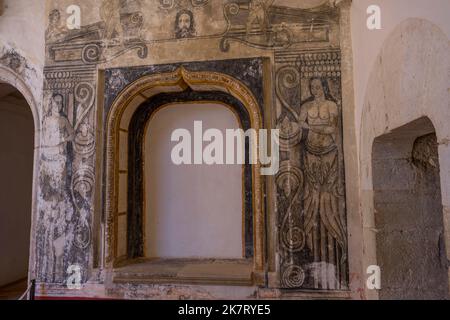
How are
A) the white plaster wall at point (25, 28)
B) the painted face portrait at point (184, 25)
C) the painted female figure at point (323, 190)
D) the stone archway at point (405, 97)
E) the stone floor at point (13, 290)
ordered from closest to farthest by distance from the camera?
the stone archway at point (405, 97) < the painted female figure at point (323, 190) < the painted face portrait at point (184, 25) < the white plaster wall at point (25, 28) < the stone floor at point (13, 290)

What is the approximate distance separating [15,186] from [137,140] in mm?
2688

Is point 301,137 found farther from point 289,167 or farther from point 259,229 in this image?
point 259,229

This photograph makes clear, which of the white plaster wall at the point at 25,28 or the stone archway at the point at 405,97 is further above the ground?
the white plaster wall at the point at 25,28

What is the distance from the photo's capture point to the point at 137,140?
13.2 ft

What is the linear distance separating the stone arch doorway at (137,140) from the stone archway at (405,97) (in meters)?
0.94

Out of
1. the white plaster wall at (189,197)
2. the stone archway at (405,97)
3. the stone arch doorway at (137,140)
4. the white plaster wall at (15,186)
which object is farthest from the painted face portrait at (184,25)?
the white plaster wall at (15,186)

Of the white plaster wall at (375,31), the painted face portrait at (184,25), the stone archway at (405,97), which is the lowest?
the stone archway at (405,97)

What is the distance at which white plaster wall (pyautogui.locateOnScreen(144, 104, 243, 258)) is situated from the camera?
12.7 feet

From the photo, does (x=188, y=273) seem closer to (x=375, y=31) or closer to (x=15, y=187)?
(x=375, y=31)

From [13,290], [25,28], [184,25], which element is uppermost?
[25,28]

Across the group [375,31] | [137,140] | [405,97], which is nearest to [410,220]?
[405,97]

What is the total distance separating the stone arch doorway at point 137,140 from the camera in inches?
129

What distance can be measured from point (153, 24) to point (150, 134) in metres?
1.24

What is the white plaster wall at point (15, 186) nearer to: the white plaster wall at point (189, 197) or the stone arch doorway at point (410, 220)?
the white plaster wall at point (189, 197)
